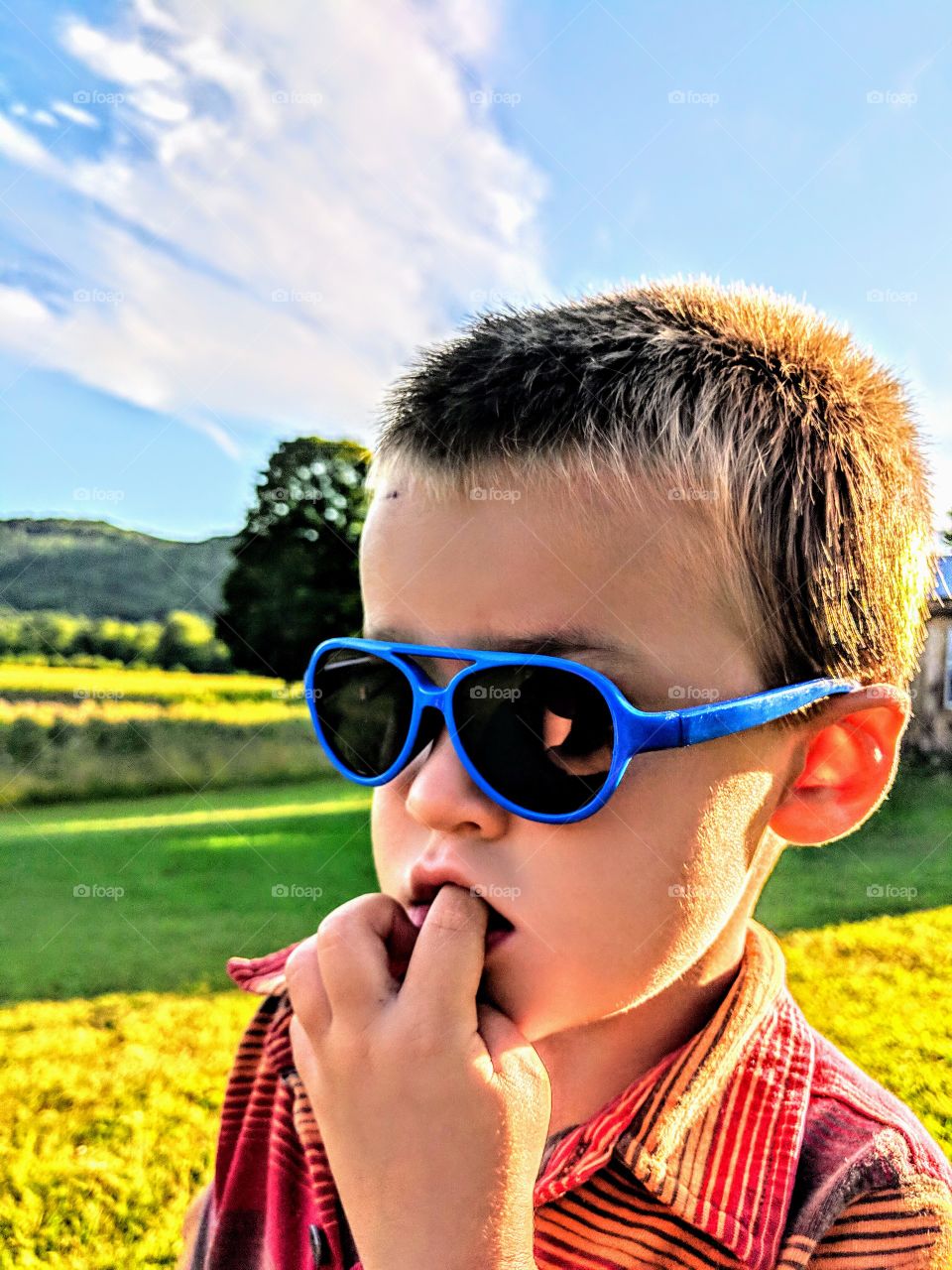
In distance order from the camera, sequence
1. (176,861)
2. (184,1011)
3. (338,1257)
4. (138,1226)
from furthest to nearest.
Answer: (176,861) → (184,1011) → (138,1226) → (338,1257)

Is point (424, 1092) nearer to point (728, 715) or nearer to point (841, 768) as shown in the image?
point (728, 715)

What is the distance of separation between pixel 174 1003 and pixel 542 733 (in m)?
4.83

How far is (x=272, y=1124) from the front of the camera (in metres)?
1.89

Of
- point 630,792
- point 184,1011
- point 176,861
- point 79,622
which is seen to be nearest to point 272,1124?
point 630,792

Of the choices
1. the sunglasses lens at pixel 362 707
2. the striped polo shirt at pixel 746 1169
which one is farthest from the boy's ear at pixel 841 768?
the sunglasses lens at pixel 362 707

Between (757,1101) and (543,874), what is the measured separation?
1.87 ft

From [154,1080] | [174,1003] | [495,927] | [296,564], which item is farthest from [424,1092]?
[296,564]

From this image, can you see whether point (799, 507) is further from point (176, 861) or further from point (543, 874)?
point (176, 861)

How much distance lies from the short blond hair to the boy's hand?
Result: 0.74 m

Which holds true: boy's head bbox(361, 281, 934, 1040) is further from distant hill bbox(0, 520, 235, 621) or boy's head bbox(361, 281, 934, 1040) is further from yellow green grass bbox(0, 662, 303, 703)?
distant hill bbox(0, 520, 235, 621)

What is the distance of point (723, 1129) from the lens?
4.79ft

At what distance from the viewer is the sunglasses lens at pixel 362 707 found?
154cm

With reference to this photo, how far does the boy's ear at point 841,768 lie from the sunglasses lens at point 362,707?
721 mm

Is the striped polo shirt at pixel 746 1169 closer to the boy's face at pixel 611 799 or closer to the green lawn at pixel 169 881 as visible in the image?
the boy's face at pixel 611 799
